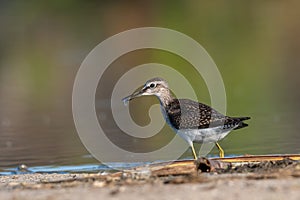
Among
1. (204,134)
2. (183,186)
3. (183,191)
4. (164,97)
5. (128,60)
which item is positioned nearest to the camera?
(183,191)

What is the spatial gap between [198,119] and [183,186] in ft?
10.5

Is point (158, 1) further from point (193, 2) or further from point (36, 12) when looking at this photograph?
point (36, 12)

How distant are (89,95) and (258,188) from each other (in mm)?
11116

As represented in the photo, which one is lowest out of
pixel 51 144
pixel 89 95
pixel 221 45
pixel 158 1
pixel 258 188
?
pixel 258 188

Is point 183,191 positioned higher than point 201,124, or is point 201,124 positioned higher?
point 201,124

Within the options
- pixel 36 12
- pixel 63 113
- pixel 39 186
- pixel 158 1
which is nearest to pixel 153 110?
pixel 63 113

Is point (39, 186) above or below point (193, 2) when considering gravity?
below

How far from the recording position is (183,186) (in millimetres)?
6051

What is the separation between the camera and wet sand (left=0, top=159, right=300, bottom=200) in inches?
225

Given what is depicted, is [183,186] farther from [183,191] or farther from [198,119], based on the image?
[198,119]

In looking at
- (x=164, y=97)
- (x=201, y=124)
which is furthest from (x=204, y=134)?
(x=164, y=97)

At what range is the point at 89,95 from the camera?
16.8 meters

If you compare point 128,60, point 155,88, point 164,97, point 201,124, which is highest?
point 128,60

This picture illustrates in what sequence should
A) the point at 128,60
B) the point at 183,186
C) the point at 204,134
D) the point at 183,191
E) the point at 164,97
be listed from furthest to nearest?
the point at 128,60, the point at 164,97, the point at 204,134, the point at 183,186, the point at 183,191
